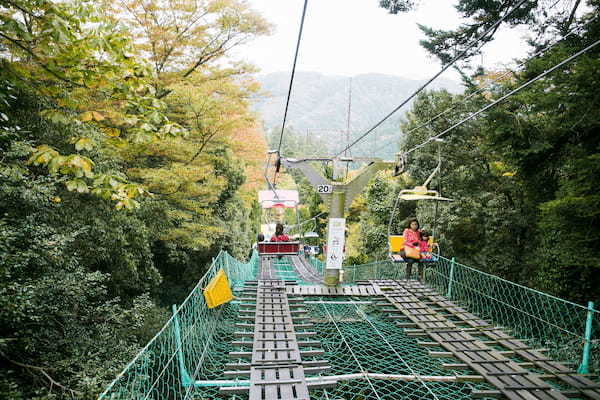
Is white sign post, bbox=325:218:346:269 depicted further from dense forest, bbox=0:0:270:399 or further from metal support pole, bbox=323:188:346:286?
dense forest, bbox=0:0:270:399

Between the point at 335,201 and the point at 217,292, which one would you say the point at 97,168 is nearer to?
the point at 217,292

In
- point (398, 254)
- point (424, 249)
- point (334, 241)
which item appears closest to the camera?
point (334, 241)

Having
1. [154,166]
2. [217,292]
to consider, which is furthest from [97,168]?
[154,166]

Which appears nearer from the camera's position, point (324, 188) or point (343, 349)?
point (343, 349)

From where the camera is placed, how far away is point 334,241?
5.86 m

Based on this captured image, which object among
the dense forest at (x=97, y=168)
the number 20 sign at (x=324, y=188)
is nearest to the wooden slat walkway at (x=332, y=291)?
the number 20 sign at (x=324, y=188)

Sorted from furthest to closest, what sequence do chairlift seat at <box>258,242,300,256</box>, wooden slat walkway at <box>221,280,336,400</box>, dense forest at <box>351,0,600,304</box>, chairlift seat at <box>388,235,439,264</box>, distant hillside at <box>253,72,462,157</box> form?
distant hillside at <box>253,72,462,157</box>, chairlift seat at <box>258,242,300,256</box>, chairlift seat at <box>388,235,439,264</box>, dense forest at <box>351,0,600,304</box>, wooden slat walkway at <box>221,280,336,400</box>

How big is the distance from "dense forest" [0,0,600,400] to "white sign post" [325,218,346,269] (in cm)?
301

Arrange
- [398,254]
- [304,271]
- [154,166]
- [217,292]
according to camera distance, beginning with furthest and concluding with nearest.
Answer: [304,271] → [154,166] → [398,254] → [217,292]

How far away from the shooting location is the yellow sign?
4.23 meters

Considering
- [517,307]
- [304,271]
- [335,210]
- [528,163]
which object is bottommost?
[517,307]

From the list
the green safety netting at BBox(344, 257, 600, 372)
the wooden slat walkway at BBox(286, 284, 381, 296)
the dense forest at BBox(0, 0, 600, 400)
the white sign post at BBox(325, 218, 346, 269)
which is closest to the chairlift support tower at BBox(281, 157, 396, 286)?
the white sign post at BBox(325, 218, 346, 269)

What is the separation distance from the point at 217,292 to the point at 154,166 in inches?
207

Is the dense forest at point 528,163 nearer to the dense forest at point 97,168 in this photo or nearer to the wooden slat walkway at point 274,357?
the wooden slat walkway at point 274,357
